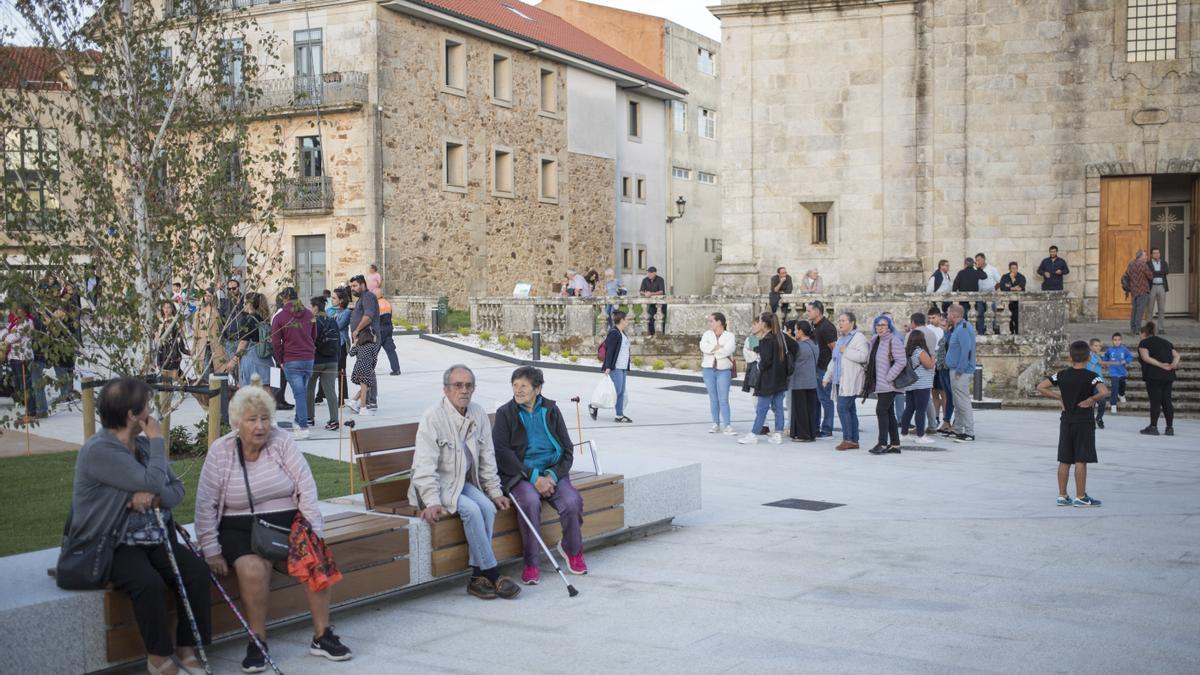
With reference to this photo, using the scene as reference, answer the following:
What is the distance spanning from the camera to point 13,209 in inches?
354

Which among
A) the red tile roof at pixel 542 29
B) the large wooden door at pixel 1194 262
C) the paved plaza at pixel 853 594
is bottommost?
the paved plaza at pixel 853 594

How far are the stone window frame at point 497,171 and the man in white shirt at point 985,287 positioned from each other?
21.0m

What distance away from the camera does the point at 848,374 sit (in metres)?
14.9

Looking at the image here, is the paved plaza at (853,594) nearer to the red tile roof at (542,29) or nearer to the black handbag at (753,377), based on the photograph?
the black handbag at (753,377)

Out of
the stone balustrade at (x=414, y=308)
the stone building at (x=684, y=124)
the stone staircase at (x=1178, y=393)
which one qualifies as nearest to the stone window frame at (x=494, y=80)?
the stone balustrade at (x=414, y=308)

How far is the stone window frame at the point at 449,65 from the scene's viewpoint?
40.0m

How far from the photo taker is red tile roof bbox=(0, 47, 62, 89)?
8.98 meters

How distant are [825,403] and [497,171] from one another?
28.3m

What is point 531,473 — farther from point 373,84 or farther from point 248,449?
point 373,84

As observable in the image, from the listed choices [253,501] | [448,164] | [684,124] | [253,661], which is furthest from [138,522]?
[684,124]

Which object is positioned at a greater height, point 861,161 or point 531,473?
point 861,161

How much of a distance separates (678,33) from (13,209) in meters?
50.0

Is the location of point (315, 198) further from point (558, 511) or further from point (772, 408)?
point (558, 511)

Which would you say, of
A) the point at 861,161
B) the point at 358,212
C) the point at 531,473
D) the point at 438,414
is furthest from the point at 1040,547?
the point at 358,212
